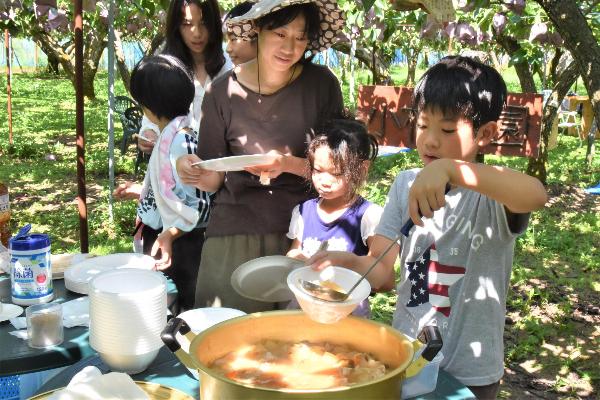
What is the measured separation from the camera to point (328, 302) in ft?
4.37

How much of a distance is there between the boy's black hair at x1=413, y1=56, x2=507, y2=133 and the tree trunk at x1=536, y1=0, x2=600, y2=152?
1.89ft

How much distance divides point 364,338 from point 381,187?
7.17m

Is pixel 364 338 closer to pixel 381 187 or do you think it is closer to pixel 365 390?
pixel 365 390

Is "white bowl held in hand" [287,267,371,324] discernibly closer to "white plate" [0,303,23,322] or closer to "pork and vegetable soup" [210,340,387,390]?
"pork and vegetable soup" [210,340,387,390]

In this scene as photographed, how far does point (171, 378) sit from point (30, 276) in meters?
0.77

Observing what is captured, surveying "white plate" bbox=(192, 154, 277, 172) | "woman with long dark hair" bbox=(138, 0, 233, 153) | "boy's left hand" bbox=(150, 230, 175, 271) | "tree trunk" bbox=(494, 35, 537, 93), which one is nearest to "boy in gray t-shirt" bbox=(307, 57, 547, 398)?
"white plate" bbox=(192, 154, 277, 172)

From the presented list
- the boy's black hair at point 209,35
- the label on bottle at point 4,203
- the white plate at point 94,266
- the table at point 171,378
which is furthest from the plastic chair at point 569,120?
the table at point 171,378

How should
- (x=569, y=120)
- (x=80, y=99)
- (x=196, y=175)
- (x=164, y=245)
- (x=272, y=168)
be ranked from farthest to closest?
(x=569, y=120) → (x=80, y=99) → (x=164, y=245) → (x=196, y=175) → (x=272, y=168)

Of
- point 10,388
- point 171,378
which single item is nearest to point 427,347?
point 171,378

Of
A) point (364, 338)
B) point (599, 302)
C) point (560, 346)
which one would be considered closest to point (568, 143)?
point (599, 302)

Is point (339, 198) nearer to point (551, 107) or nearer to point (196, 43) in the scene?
point (196, 43)

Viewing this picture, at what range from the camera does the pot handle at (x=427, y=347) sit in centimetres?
121

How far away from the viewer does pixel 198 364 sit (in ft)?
3.72

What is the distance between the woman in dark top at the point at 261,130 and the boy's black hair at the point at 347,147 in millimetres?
102
